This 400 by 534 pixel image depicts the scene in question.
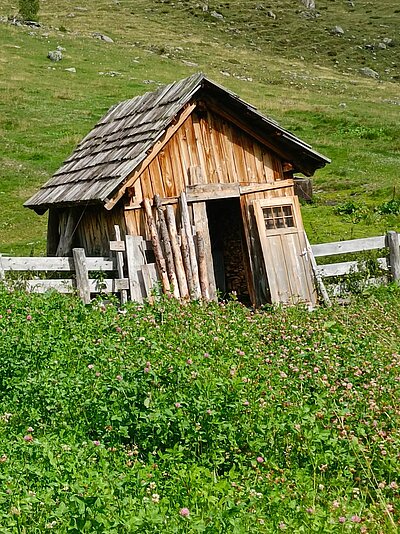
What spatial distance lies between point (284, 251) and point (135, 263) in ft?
10.7

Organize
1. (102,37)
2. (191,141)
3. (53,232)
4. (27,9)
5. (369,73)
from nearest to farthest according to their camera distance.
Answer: (191,141) → (53,232) → (102,37) → (27,9) → (369,73)

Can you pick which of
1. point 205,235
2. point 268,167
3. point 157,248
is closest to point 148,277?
point 157,248

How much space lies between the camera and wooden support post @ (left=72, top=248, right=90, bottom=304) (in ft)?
49.5

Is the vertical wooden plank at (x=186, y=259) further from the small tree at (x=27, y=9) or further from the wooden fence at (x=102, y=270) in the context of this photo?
the small tree at (x=27, y=9)

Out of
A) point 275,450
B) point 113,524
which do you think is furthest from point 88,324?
point 113,524

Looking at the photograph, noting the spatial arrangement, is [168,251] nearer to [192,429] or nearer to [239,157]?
[239,157]

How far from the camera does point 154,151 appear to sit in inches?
629

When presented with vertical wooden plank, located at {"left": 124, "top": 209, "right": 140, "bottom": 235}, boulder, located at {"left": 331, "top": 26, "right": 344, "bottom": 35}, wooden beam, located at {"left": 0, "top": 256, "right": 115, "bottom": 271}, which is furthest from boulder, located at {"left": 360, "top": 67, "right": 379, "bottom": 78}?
wooden beam, located at {"left": 0, "top": 256, "right": 115, "bottom": 271}

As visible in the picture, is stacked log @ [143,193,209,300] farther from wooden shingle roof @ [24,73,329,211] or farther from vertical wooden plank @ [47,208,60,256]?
vertical wooden plank @ [47,208,60,256]

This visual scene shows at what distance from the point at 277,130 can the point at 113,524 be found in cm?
1272

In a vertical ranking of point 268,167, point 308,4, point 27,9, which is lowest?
point 268,167

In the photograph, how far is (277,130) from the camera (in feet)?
54.4

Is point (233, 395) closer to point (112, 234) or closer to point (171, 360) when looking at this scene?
point (171, 360)

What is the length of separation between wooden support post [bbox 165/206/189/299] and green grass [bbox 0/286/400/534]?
5066 millimetres
